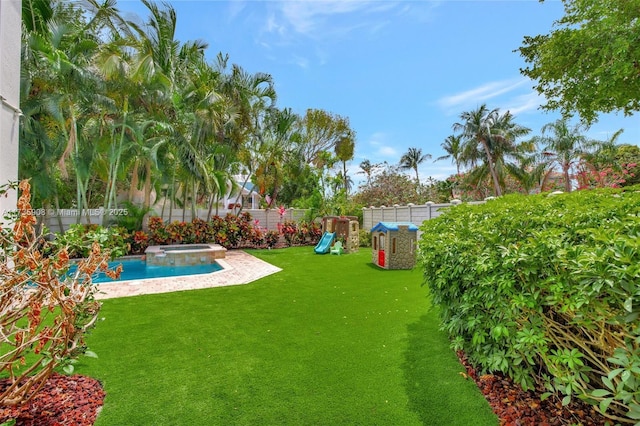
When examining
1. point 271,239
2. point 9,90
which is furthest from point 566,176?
point 9,90

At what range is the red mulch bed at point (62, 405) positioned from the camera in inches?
95.5

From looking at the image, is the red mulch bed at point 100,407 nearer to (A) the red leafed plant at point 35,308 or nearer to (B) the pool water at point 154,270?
(A) the red leafed plant at point 35,308

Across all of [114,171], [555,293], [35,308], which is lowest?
[35,308]

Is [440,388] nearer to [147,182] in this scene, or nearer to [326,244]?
[326,244]

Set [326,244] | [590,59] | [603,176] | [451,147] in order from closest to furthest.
Answer: [590,59]
[326,244]
[603,176]
[451,147]

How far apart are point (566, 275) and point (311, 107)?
25.9 m

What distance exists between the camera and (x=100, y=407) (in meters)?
2.71

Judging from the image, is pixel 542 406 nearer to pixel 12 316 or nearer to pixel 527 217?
pixel 527 217

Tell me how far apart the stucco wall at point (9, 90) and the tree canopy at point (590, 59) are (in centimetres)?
1206

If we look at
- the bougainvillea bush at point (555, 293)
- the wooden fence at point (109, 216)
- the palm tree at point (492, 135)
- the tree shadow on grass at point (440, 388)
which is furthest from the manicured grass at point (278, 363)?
the palm tree at point (492, 135)

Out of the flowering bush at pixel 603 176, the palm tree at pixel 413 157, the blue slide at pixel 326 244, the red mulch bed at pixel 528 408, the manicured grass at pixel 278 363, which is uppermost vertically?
the palm tree at pixel 413 157

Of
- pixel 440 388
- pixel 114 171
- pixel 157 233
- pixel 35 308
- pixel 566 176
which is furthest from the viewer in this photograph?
pixel 566 176

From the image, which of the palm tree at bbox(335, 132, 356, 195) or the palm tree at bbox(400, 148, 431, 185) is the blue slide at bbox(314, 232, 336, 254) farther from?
the palm tree at bbox(400, 148, 431, 185)

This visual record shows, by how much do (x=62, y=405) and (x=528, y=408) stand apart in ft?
12.7
